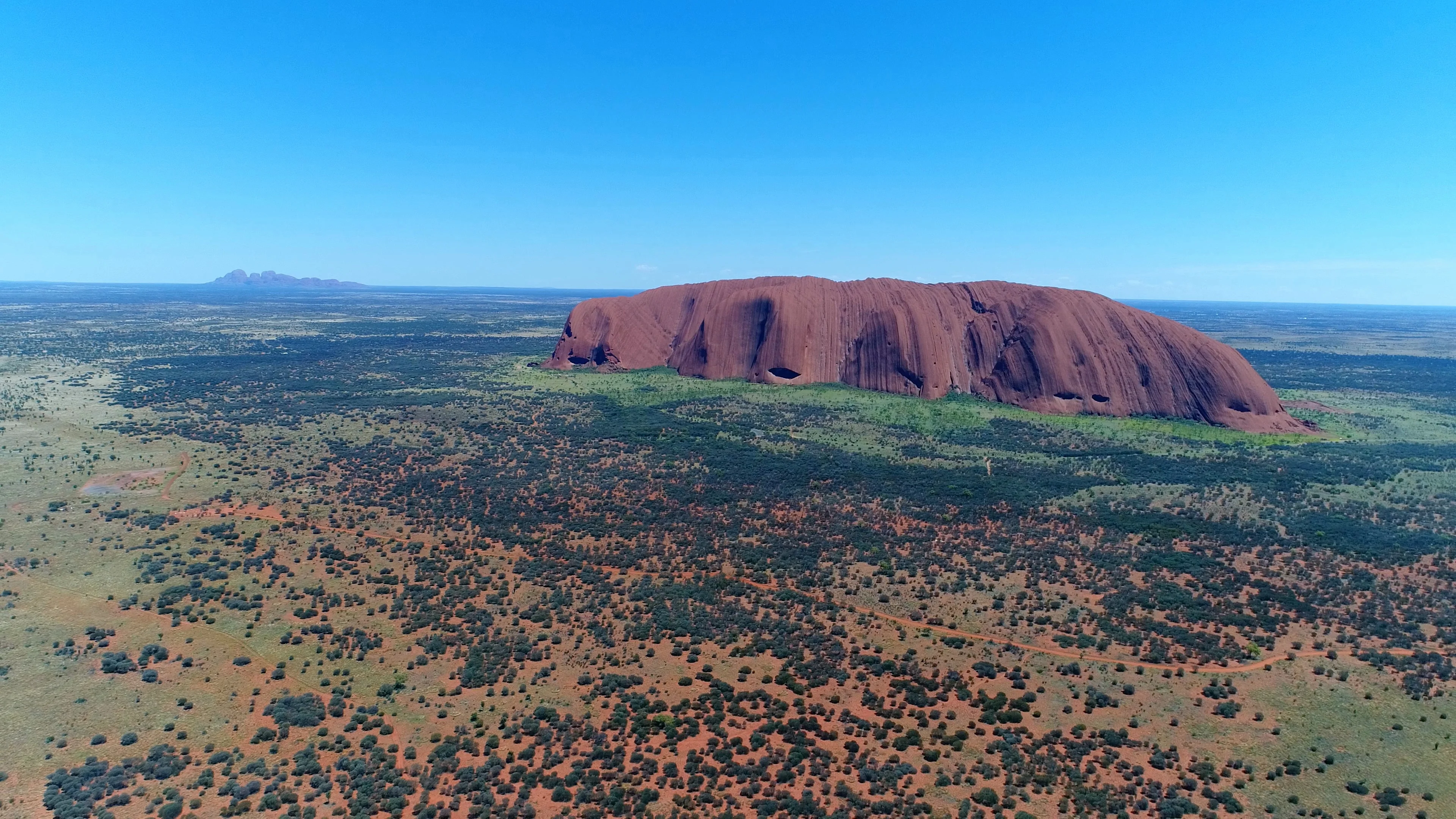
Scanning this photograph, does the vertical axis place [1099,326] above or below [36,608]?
above

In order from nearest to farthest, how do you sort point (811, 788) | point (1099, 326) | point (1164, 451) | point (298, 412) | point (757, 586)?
point (811, 788)
point (757, 586)
point (1164, 451)
point (298, 412)
point (1099, 326)

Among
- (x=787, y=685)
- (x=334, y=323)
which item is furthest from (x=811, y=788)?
(x=334, y=323)

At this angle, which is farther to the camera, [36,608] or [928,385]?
[928,385]

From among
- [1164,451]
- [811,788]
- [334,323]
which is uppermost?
[334,323]

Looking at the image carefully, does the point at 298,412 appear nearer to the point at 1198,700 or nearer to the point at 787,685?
the point at 787,685

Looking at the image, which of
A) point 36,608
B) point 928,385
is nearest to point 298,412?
point 36,608

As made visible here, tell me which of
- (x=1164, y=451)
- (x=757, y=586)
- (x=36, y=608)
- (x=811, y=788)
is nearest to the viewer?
(x=811, y=788)
